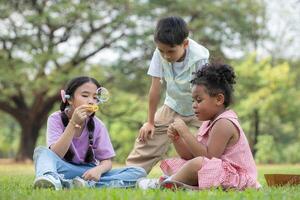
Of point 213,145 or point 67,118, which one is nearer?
point 213,145

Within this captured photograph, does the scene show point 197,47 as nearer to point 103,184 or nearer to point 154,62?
point 154,62

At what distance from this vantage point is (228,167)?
148 inches

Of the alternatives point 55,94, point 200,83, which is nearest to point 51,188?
point 200,83

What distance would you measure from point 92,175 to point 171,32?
1.18 metres

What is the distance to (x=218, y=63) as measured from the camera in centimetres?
409

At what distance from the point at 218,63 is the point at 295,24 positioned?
19.6 meters

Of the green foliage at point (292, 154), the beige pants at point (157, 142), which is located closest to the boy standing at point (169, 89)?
the beige pants at point (157, 142)

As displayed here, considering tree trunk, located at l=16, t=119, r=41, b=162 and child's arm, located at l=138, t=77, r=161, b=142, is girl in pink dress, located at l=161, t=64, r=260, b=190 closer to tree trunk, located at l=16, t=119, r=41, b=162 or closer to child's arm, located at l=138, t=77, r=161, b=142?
child's arm, located at l=138, t=77, r=161, b=142

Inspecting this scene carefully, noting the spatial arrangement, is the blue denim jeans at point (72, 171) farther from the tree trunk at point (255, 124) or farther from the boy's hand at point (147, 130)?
the tree trunk at point (255, 124)

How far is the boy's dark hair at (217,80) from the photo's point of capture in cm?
399

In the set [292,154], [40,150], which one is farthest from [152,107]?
[292,154]

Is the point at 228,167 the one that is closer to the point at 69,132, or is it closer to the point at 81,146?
the point at 69,132

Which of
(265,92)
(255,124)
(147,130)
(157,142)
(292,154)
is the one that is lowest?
(292,154)

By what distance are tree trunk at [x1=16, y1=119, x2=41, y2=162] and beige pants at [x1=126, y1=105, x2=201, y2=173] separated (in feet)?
47.0
